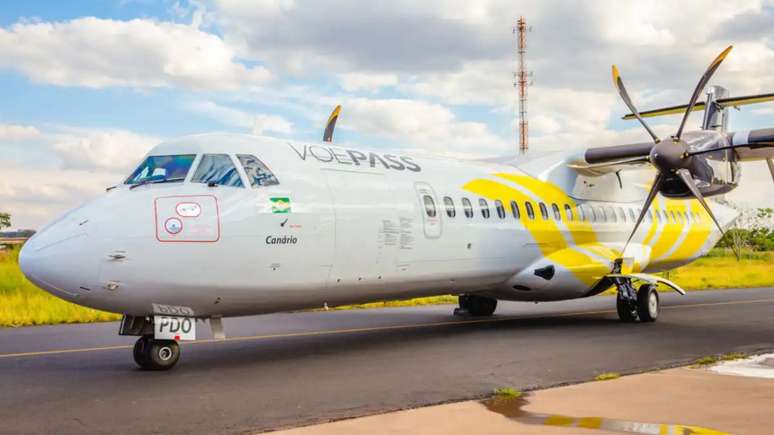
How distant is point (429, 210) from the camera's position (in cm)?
1145

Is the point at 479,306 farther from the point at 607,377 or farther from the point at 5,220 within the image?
the point at 5,220

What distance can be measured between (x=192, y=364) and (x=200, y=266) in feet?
5.24

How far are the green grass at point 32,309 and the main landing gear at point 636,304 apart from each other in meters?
10.5

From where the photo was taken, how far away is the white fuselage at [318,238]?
7926mm

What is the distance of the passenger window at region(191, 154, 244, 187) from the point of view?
8.85 meters

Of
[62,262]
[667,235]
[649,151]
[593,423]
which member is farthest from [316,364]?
[667,235]

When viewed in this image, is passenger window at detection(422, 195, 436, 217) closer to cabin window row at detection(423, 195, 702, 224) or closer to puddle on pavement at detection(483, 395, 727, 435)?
cabin window row at detection(423, 195, 702, 224)

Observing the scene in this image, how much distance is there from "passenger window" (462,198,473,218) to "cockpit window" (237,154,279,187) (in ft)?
13.0

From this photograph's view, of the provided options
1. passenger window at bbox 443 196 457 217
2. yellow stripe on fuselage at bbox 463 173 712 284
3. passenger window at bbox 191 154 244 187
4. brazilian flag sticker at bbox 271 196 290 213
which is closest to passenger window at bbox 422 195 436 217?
passenger window at bbox 443 196 457 217

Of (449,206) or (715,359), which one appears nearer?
(715,359)

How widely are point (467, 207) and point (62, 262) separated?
21.9 feet

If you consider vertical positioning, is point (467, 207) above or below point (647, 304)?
above

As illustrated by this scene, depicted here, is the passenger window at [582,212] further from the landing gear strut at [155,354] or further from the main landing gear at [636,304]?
the landing gear strut at [155,354]

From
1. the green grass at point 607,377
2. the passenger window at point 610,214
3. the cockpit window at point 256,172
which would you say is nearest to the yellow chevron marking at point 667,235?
the passenger window at point 610,214
